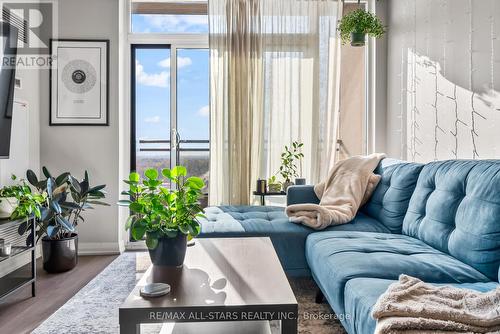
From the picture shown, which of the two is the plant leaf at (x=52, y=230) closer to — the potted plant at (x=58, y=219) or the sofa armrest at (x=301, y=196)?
the potted plant at (x=58, y=219)

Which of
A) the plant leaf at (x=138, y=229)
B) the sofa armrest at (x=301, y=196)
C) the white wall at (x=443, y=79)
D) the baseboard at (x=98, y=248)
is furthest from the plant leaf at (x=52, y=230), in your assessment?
the white wall at (x=443, y=79)

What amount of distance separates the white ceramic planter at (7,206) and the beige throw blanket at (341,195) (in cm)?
186

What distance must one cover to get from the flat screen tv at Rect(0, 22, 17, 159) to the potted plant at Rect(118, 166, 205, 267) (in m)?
1.72

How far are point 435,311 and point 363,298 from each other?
0.97 ft

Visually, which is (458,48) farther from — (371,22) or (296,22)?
(296,22)

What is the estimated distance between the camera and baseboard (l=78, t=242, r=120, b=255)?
379 centimetres

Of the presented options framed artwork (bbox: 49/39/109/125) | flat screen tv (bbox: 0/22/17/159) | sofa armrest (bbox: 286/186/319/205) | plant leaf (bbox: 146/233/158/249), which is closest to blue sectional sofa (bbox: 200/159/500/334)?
sofa armrest (bbox: 286/186/319/205)

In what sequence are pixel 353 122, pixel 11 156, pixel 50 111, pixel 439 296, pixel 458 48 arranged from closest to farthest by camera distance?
pixel 439 296 < pixel 458 48 < pixel 11 156 < pixel 50 111 < pixel 353 122

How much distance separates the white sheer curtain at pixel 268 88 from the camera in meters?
3.91

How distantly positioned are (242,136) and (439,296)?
2.82 metres

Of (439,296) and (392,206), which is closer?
(439,296)

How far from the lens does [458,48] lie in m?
2.55

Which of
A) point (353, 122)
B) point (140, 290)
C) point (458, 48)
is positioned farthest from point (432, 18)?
point (140, 290)

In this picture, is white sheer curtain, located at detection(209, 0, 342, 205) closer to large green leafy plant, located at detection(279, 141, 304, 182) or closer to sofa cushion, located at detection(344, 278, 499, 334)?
large green leafy plant, located at detection(279, 141, 304, 182)
